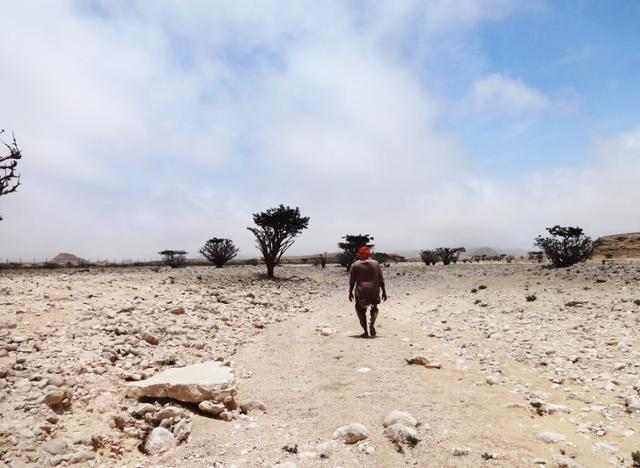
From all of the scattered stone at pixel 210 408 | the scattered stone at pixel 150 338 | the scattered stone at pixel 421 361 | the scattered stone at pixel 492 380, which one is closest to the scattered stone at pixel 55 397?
the scattered stone at pixel 210 408

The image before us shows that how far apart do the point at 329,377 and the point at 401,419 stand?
2.21 m

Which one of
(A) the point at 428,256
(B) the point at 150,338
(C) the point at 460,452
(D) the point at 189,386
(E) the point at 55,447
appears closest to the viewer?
(C) the point at 460,452

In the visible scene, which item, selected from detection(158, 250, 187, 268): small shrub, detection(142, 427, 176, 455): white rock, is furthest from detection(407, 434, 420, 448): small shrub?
detection(158, 250, 187, 268): small shrub

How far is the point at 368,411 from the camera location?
5461mm

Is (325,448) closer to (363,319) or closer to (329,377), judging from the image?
(329,377)

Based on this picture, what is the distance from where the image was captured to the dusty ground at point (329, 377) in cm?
453

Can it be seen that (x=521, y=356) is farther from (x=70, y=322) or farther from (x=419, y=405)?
(x=70, y=322)

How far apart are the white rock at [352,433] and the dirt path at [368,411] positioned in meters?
0.10

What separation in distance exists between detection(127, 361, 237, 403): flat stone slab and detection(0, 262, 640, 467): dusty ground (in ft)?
0.98

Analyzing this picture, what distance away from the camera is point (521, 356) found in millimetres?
8141

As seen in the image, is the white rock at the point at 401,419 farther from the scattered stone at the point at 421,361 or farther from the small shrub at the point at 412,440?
the scattered stone at the point at 421,361

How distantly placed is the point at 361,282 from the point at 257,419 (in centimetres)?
560

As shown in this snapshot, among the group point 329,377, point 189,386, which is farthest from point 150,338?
point 329,377

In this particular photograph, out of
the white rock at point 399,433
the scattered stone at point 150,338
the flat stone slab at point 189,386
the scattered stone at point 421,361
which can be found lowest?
the white rock at point 399,433
